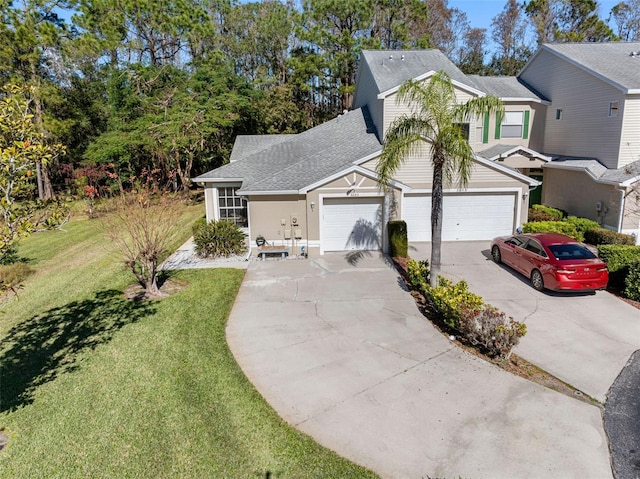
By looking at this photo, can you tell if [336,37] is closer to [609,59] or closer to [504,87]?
[504,87]

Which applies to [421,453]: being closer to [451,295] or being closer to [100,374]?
[451,295]

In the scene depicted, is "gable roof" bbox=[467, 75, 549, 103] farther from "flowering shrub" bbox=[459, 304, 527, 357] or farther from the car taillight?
"flowering shrub" bbox=[459, 304, 527, 357]

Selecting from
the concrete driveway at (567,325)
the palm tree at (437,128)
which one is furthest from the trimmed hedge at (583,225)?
the palm tree at (437,128)

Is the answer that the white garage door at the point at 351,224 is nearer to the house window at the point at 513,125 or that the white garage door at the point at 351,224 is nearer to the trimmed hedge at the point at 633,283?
the trimmed hedge at the point at 633,283

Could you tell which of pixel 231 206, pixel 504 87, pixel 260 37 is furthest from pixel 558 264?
pixel 260 37

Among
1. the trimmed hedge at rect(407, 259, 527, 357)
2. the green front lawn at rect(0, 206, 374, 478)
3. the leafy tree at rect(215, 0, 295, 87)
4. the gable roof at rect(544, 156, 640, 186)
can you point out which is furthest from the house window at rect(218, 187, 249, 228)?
the leafy tree at rect(215, 0, 295, 87)
